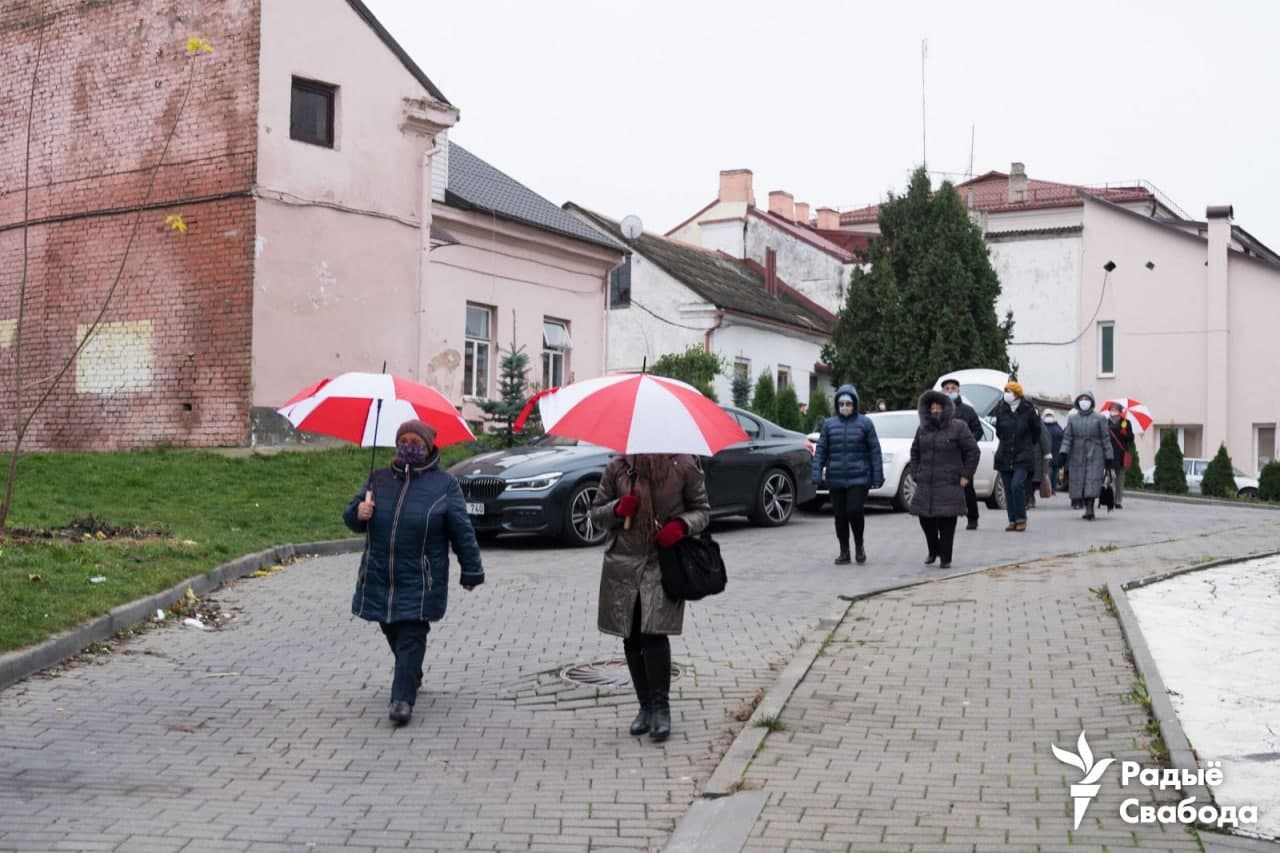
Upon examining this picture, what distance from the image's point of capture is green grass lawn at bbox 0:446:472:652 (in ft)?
34.1

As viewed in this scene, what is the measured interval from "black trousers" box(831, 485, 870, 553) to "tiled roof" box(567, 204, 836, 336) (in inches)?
1043

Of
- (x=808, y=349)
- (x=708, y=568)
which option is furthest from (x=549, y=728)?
(x=808, y=349)

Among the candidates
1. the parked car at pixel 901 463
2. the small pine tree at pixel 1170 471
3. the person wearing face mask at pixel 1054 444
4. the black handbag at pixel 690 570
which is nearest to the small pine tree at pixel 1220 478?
the small pine tree at pixel 1170 471

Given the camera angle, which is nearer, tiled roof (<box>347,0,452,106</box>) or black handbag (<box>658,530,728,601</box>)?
black handbag (<box>658,530,728,601</box>)

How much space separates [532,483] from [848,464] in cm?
349

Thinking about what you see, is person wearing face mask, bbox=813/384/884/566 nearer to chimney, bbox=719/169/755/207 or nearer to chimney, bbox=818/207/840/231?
chimney, bbox=719/169/755/207

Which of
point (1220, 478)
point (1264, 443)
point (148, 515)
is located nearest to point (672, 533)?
point (148, 515)

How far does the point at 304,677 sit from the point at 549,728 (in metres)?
2.15

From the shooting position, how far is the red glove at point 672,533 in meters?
7.10

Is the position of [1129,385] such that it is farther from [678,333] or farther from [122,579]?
[122,579]

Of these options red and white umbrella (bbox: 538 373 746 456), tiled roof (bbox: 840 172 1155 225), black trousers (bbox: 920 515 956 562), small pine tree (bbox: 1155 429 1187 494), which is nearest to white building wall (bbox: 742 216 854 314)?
tiled roof (bbox: 840 172 1155 225)

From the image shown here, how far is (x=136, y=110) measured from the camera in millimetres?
23641

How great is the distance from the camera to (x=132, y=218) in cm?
2373

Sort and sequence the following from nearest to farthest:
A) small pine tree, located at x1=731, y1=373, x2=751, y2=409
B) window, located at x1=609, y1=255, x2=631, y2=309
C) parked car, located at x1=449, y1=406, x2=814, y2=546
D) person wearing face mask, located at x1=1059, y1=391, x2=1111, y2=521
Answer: parked car, located at x1=449, y1=406, x2=814, y2=546, person wearing face mask, located at x1=1059, y1=391, x2=1111, y2=521, small pine tree, located at x1=731, y1=373, x2=751, y2=409, window, located at x1=609, y1=255, x2=631, y2=309
